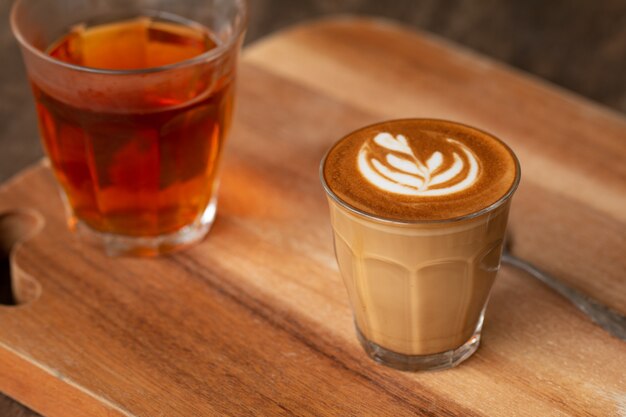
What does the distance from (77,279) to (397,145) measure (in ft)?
1.05

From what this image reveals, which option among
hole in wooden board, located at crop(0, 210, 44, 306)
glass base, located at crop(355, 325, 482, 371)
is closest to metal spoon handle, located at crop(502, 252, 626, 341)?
glass base, located at crop(355, 325, 482, 371)

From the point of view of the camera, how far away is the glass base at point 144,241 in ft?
2.94

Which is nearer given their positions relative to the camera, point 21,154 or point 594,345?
point 594,345

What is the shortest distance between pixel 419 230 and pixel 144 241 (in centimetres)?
33

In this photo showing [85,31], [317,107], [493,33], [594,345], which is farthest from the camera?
[493,33]

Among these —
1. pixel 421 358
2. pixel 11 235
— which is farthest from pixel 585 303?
pixel 11 235

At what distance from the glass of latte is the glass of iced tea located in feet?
0.53

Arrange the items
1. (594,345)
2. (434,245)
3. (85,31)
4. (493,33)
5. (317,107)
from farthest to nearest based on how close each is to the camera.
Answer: (493,33) < (317,107) < (85,31) < (594,345) < (434,245)

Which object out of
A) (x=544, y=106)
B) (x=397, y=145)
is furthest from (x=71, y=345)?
(x=544, y=106)

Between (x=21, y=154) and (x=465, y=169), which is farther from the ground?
(x=465, y=169)

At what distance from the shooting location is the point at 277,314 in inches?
32.3

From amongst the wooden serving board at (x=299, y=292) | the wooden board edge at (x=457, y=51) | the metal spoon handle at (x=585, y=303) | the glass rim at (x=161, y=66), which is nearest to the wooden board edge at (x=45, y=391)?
the wooden serving board at (x=299, y=292)

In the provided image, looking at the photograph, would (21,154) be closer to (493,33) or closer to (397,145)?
(397,145)

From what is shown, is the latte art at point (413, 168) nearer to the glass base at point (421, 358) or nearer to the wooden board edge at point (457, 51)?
the glass base at point (421, 358)
